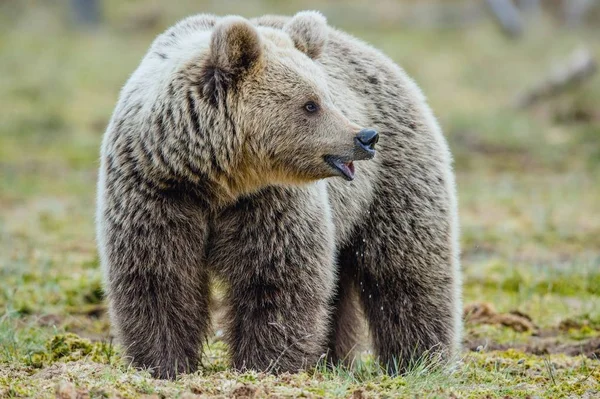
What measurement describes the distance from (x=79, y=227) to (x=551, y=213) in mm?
6503

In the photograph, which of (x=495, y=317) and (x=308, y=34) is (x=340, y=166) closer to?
(x=308, y=34)

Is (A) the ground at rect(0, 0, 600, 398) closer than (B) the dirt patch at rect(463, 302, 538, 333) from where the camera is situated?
Yes

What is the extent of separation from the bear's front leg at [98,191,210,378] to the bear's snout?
1029 millimetres

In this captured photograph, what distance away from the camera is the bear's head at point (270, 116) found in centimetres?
554

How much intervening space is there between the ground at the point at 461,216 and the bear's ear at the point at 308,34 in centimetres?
206

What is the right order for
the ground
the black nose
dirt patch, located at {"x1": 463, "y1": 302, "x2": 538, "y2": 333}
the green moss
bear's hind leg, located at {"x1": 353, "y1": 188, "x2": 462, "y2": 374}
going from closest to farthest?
1. the ground
2. the black nose
3. the green moss
4. bear's hind leg, located at {"x1": 353, "y1": 188, "x2": 462, "y2": 374}
5. dirt patch, located at {"x1": 463, "y1": 302, "x2": 538, "y2": 333}

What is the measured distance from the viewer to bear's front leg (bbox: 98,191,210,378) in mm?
5555

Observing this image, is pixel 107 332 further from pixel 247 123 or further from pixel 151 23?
pixel 151 23

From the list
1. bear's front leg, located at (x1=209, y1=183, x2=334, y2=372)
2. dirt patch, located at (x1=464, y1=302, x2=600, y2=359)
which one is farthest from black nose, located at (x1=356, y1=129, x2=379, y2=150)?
dirt patch, located at (x1=464, y1=302, x2=600, y2=359)

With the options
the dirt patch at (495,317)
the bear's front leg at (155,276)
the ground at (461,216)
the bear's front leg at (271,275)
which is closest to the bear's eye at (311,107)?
the bear's front leg at (271,275)

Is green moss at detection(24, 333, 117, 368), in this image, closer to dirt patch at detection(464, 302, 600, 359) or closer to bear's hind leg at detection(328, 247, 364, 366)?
bear's hind leg at detection(328, 247, 364, 366)

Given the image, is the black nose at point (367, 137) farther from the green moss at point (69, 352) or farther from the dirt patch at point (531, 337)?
the dirt patch at point (531, 337)

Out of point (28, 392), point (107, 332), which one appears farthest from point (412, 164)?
point (28, 392)

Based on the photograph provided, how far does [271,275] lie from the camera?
567cm
